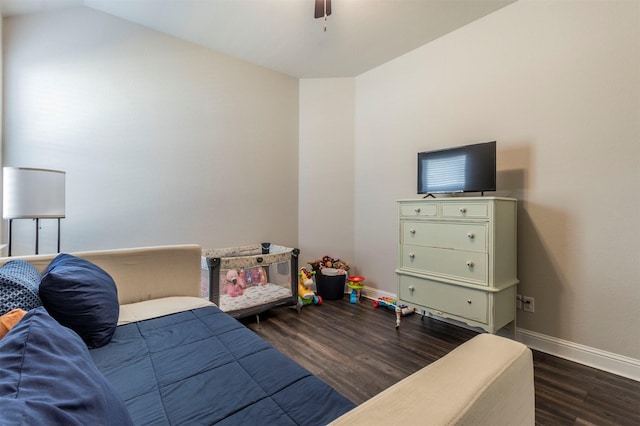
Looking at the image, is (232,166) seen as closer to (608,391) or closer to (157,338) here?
(157,338)

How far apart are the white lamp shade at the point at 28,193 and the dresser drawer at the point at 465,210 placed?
2763 millimetres

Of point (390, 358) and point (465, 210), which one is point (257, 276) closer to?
point (390, 358)

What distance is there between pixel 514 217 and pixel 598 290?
693 mm

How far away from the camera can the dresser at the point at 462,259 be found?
6.64 ft

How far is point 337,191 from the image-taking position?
3672mm

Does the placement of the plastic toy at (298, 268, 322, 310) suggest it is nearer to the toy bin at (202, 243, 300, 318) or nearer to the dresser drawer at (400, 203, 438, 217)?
the toy bin at (202, 243, 300, 318)

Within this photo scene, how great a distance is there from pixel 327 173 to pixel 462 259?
2.01 metres

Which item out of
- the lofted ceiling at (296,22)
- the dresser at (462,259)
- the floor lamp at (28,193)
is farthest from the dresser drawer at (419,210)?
the floor lamp at (28,193)

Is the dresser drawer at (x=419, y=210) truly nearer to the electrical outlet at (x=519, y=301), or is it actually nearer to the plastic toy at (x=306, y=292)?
the electrical outlet at (x=519, y=301)

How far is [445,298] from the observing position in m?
2.26

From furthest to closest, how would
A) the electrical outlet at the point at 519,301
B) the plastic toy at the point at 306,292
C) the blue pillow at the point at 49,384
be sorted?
1. the plastic toy at the point at 306,292
2. the electrical outlet at the point at 519,301
3. the blue pillow at the point at 49,384

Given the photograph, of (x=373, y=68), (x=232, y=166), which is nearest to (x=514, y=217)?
(x=373, y=68)

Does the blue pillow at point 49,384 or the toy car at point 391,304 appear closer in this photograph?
the blue pillow at point 49,384

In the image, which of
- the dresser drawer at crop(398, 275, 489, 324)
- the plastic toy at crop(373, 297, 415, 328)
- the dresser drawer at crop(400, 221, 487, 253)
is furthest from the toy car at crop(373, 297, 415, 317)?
the dresser drawer at crop(400, 221, 487, 253)
